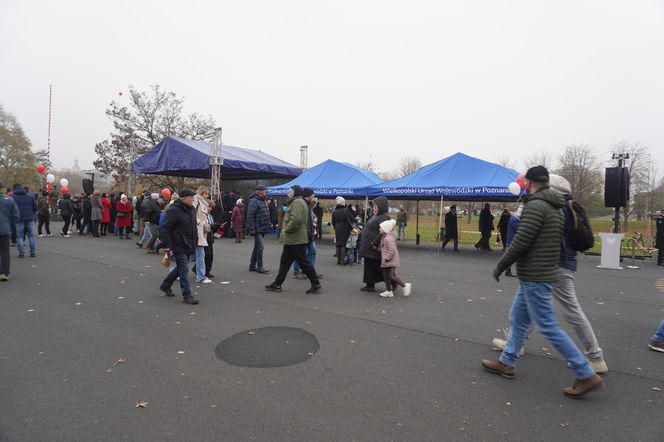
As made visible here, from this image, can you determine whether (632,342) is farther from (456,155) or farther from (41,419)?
(456,155)

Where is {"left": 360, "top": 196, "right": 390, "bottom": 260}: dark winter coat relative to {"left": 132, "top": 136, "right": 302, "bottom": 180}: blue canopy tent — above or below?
below

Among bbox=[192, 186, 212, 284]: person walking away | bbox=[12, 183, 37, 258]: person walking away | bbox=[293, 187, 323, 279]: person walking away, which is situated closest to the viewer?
bbox=[192, 186, 212, 284]: person walking away

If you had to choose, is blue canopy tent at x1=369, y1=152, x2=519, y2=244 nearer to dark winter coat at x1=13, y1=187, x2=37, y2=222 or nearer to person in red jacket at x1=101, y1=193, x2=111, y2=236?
dark winter coat at x1=13, y1=187, x2=37, y2=222

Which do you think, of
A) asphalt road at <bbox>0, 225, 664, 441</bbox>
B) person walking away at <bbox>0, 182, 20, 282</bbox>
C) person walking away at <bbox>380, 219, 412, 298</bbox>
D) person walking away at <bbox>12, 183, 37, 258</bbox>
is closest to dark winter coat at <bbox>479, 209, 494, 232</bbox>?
asphalt road at <bbox>0, 225, 664, 441</bbox>

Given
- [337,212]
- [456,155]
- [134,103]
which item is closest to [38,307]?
[337,212]

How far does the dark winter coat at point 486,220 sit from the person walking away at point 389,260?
9346 millimetres

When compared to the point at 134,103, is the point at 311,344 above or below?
below

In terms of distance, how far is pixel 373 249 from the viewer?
6961mm

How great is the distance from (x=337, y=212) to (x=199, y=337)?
6137 millimetres

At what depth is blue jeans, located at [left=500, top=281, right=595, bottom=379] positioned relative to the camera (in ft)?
10.3

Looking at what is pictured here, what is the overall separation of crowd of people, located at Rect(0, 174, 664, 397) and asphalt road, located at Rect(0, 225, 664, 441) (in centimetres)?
31

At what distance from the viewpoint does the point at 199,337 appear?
4.43m

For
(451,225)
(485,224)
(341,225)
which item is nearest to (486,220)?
(485,224)

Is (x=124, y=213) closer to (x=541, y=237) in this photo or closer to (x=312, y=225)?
(x=312, y=225)
